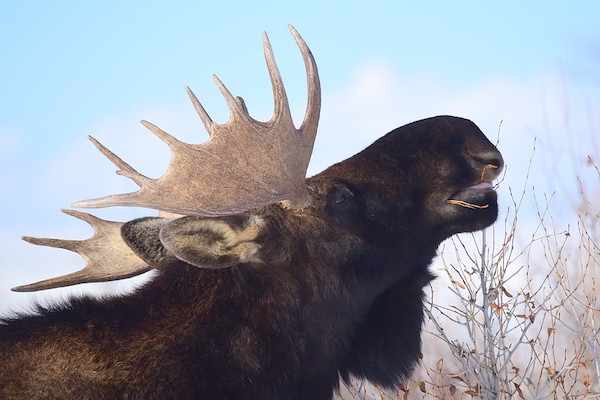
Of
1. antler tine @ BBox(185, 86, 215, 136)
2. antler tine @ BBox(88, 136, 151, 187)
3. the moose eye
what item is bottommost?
antler tine @ BBox(88, 136, 151, 187)

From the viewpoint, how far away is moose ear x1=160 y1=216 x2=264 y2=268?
17.9 ft

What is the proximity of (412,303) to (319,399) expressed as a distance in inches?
37.2

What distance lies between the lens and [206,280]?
19.2 ft

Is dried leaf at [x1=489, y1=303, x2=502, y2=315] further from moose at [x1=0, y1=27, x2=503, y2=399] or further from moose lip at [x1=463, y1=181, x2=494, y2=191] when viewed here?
moose lip at [x1=463, y1=181, x2=494, y2=191]

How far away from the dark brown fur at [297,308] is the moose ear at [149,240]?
111 mm

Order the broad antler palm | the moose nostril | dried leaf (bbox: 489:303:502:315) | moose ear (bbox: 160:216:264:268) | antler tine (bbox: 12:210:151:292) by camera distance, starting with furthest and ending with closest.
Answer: dried leaf (bbox: 489:303:502:315)
antler tine (bbox: 12:210:151:292)
the moose nostril
the broad antler palm
moose ear (bbox: 160:216:264:268)

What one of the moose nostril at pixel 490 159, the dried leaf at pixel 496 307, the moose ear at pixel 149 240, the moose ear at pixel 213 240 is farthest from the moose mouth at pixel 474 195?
the moose ear at pixel 149 240

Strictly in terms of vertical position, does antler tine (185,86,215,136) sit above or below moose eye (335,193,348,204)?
above

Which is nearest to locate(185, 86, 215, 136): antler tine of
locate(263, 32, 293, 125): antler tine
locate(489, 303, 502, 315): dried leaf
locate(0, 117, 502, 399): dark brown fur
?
locate(263, 32, 293, 125): antler tine

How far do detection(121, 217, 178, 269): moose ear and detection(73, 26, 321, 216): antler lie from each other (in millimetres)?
263

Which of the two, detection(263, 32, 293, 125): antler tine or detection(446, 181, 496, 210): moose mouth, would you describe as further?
detection(446, 181, 496, 210): moose mouth

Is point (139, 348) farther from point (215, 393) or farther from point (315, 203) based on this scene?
point (315, 203)

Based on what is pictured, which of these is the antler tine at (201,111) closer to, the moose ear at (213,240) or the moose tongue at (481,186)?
the moose ear at (213,240)

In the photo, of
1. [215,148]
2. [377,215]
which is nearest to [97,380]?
[215,148]
